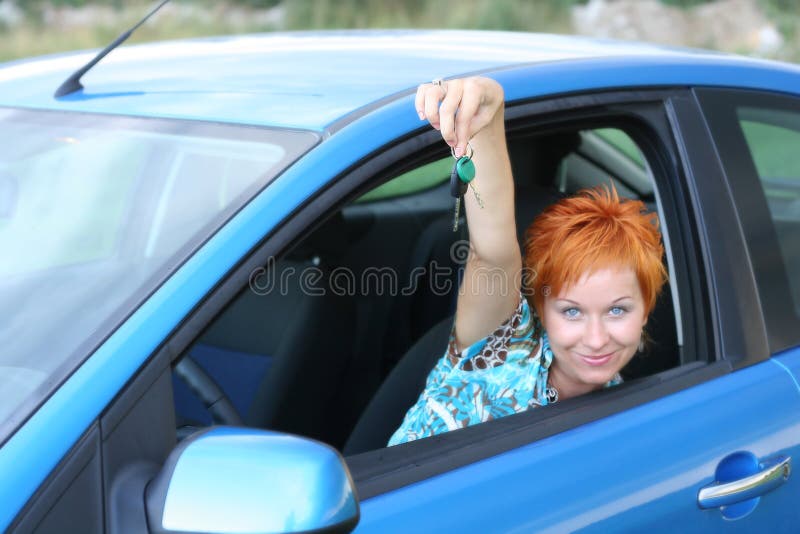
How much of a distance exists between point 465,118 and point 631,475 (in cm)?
59

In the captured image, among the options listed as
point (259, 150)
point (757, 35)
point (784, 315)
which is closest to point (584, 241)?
point (784, 315)

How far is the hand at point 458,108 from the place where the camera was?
53.7 inches

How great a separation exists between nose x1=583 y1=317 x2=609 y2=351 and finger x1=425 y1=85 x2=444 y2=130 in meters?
0.51

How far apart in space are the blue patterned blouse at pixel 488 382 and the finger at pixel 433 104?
49cm

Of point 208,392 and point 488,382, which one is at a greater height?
point 488,382

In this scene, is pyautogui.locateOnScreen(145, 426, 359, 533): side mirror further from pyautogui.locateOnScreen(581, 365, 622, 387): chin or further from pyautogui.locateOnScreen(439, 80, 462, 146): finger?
pyautogui.locateOnScreen(581, 365, 622, 387): chin

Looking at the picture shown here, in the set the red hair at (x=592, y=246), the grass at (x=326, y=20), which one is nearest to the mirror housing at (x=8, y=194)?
the red hair at (x=592, y=246)

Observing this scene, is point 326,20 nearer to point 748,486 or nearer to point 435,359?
point 435,359

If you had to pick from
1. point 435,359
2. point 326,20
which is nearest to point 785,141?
point 435,359

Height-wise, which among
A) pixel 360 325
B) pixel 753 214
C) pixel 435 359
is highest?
pixel 753 214

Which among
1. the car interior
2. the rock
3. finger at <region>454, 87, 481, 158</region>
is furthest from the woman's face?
the rock

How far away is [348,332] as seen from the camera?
8.43ft

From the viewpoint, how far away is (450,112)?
1.37 m

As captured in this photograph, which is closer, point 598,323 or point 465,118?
point 465,118
